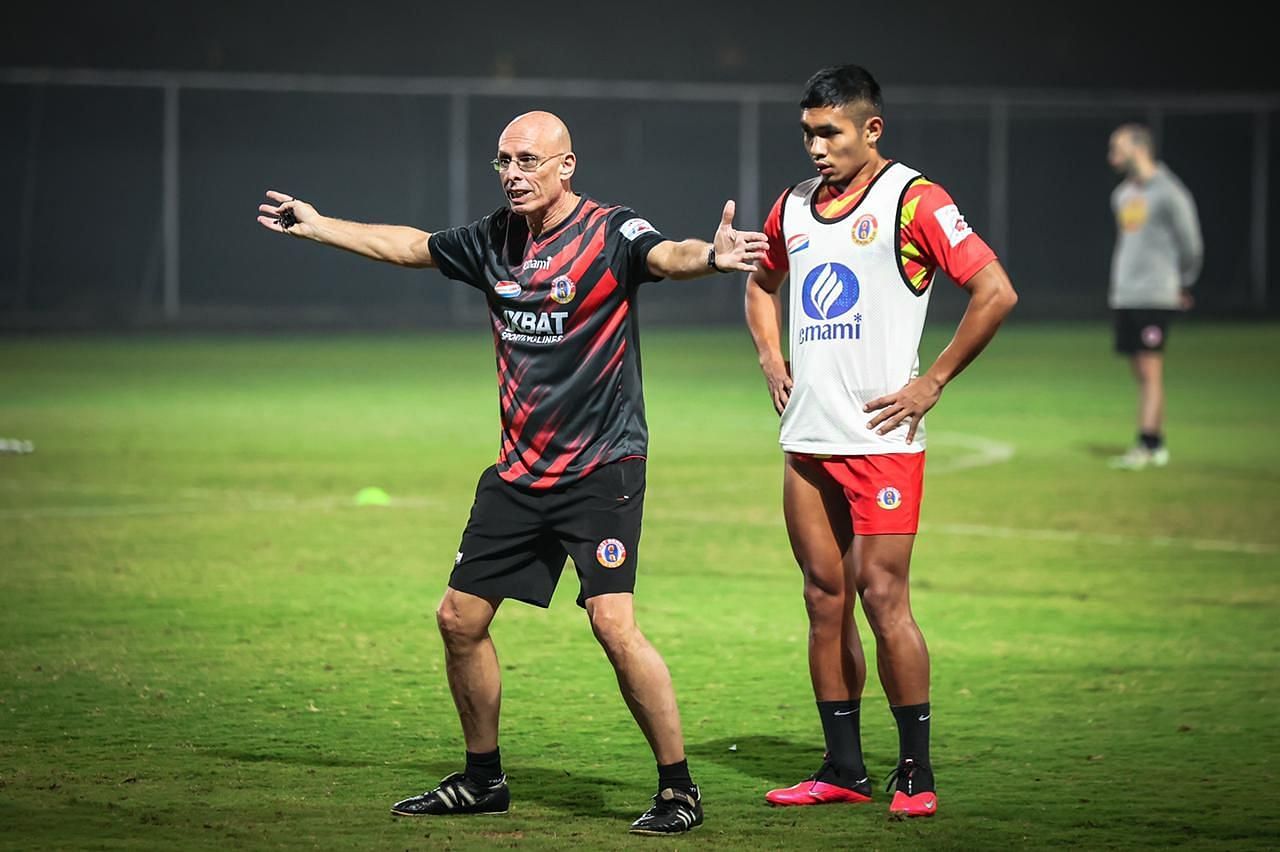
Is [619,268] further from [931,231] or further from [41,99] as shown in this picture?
[41,99]

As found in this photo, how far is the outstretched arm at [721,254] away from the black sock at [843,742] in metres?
1.42

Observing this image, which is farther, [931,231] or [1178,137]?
[1178,137]

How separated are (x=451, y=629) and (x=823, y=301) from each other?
4.69ft

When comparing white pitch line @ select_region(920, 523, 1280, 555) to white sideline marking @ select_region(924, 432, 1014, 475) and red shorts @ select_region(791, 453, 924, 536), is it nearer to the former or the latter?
white sideline marking @ select_region(924, 432, 1014, 475)

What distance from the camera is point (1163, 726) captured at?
285 inches

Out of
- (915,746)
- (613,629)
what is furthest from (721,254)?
(915,746)

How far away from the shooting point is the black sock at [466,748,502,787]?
6.03m

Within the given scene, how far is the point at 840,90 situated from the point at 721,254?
2.43 feet

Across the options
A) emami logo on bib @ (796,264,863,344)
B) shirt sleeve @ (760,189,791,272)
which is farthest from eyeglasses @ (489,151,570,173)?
emami logo on bib @ (796,264,863,344)

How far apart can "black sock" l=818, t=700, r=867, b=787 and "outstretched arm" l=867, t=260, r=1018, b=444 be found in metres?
0.85

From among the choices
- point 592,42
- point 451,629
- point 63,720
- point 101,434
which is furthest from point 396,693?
point 592,42

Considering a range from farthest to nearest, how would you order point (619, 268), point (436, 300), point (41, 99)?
point (436, 300) → point (41, 99) → point (619, 268)

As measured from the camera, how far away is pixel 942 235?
5871mm

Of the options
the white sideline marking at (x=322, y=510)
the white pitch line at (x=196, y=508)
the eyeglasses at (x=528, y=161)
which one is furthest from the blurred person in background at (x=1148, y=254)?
the eyeglasses at (x=528, y=161)
